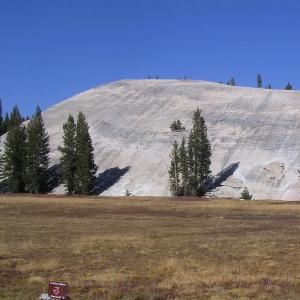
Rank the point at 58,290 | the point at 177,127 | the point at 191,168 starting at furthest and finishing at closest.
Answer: the point at 177,127 → the point at 191,168 → the point at 58,290

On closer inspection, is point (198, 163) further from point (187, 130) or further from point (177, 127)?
point (177, 127)

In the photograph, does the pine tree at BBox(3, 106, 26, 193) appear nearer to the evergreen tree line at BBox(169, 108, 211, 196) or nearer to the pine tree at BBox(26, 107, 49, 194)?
the pine tree at BBox(26, 107, 49, 194)

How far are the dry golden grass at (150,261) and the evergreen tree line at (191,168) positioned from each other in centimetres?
6098

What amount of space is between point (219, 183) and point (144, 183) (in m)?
14.8

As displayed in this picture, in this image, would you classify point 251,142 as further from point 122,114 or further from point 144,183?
point 122,114

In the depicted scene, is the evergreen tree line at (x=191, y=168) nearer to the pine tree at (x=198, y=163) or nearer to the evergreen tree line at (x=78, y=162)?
the pine tree at (x=198, y=163)

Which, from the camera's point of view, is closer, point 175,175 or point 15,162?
point 175,175

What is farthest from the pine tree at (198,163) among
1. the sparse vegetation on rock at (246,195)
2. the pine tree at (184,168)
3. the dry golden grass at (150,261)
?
the dry golden grass at (150,261)

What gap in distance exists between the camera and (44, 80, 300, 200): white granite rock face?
110 meters

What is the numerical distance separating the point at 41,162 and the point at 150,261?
92.4 metres

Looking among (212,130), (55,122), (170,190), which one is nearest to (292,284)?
(170,190)

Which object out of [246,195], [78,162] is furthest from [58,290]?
[78,162]

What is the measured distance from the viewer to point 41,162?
114 metres

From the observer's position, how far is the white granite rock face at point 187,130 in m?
110
